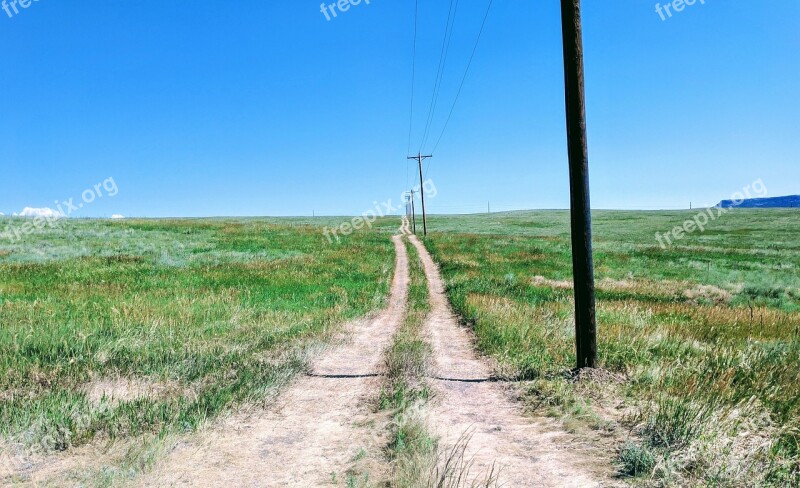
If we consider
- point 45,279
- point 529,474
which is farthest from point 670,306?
point 45,279

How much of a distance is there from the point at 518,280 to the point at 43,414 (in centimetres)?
1701

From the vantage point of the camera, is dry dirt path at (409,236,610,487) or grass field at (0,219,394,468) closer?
dry dirt path at (409,236,610,487)

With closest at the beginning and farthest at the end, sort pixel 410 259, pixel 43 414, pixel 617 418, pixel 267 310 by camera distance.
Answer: pixel 43 414 < pixel 617 418 < pixel 267 310 < pixel 410 259

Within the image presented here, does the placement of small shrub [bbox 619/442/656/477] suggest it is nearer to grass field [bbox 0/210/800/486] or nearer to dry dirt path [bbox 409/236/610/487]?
grass field [bbox 0/210/800/486]

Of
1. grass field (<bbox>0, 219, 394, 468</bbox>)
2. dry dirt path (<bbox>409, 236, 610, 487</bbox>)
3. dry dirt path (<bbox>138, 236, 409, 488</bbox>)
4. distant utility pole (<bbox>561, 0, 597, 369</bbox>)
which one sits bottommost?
dry dirt path (<bbox>409, 236, 610, 487</bbox>)

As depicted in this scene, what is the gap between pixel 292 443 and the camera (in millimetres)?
4688

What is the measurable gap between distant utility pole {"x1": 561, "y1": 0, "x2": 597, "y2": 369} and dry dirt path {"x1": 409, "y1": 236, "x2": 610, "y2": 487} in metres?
1.94

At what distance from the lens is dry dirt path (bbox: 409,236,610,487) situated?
13.0 feet

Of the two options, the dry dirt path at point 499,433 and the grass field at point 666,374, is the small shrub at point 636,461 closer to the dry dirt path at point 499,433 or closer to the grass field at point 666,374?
the grass field at point 666,374

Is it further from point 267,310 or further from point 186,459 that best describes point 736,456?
point 267,310

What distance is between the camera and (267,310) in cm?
1145

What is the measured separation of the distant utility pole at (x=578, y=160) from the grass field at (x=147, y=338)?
5.00 meters

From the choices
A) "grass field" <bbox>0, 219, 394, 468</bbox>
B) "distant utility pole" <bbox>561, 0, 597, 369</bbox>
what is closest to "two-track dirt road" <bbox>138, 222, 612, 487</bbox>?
"grass field" <bbox>0, 219, 394, 468</bbox>

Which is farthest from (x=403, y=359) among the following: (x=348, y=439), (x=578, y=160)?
(x=578, y=160)
